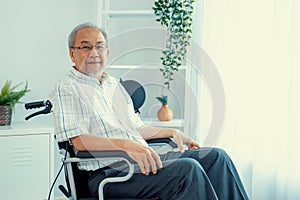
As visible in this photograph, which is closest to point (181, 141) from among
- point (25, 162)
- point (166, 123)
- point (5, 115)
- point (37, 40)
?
point (166, 123)

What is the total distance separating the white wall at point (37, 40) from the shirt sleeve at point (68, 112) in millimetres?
1172

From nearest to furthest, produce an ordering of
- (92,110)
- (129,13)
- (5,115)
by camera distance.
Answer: (92,110)
(5,115)
(129,13)

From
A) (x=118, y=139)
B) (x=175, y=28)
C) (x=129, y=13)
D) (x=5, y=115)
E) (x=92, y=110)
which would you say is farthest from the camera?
(x=129, y=13)

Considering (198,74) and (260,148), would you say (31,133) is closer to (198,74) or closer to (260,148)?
(198,74)

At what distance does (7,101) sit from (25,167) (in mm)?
425

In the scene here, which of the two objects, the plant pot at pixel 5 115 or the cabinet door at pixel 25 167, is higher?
the plant pot at pixel 5 115

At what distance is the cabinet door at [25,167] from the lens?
7.68ft

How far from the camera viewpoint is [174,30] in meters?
2.67

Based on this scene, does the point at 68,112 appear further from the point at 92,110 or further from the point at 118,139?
the point at 118,139

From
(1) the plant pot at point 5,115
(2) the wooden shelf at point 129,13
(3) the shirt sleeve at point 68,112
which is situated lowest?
(1) the plant pot at point 5,115

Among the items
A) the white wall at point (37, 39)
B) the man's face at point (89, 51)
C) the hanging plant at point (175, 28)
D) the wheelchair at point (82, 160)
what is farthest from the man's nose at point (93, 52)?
the white wall at point (37, 39)

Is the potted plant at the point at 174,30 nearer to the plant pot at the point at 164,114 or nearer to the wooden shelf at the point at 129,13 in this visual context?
the plant pot at the point at 164,114

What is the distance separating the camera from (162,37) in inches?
117

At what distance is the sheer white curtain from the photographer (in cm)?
241
